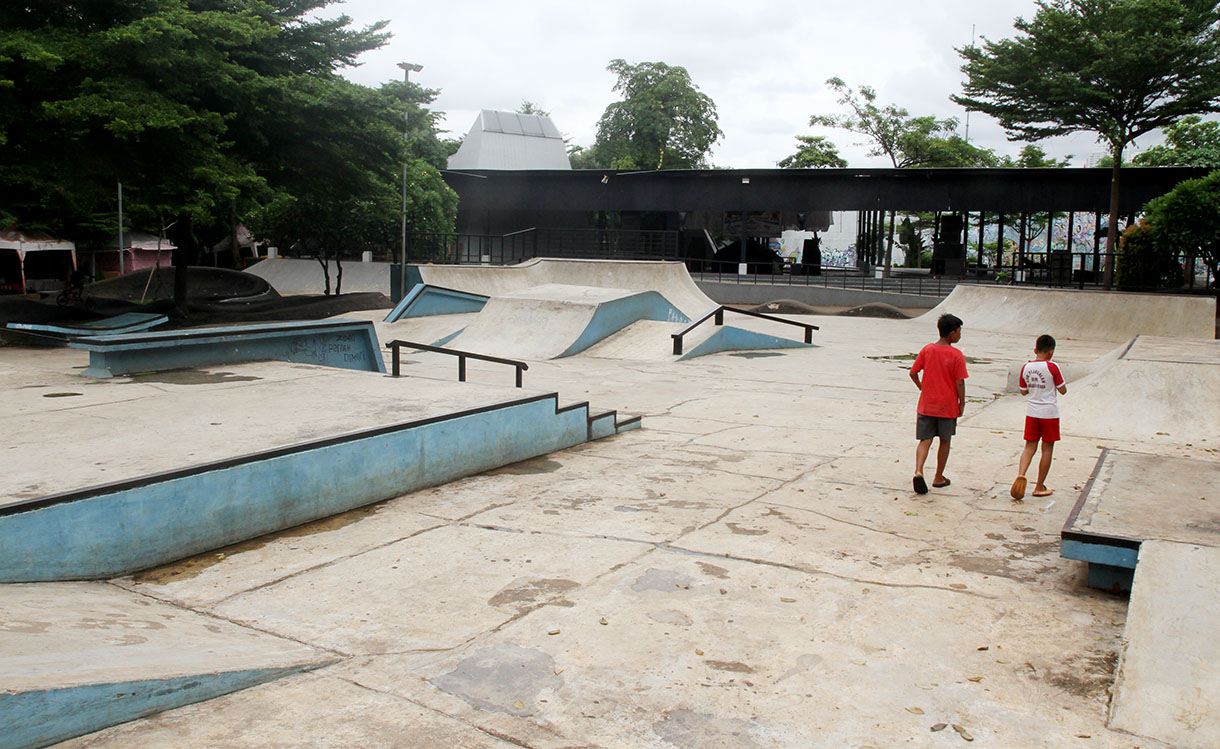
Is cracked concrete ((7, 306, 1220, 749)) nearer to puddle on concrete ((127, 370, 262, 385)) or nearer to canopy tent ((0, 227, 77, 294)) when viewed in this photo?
puddle on concrete ((127, 370, 262, 385))

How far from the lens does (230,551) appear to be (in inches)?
222

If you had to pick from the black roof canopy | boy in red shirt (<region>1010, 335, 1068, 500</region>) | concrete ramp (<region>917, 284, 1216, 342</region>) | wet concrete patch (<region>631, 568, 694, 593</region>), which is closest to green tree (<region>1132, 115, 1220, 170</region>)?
the black roof canopy

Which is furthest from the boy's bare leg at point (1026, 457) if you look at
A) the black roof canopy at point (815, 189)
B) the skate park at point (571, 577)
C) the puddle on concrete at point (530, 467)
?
the black roof canopy at point (815, 189)

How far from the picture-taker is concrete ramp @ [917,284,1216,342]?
22.1 metres

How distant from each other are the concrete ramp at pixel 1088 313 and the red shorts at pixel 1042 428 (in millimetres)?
17573

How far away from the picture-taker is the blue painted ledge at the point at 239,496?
4.70 m

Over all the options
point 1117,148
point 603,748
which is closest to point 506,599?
point 603,748

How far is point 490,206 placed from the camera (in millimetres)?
45125

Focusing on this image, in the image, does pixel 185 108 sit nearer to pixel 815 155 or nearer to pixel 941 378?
pixel 941 378

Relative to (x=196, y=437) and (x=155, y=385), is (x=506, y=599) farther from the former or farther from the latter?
(x=155, y=385)

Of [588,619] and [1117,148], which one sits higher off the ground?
[1117,148]

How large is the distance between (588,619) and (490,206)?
42.0 metres

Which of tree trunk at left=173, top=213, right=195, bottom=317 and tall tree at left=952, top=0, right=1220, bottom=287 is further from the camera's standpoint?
tall tree at left=952, top=0, right=1220, bottom=287

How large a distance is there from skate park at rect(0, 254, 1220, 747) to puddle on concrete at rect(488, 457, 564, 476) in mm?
47
